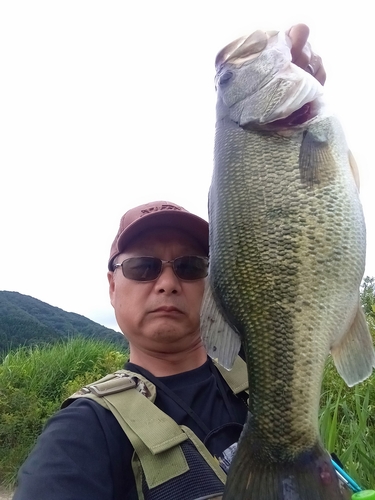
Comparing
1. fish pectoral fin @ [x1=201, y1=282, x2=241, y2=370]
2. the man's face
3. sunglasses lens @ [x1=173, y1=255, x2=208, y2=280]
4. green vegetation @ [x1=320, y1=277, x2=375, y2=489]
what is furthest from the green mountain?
fish pectoral fin @ [x1=201, y1=282, x2=241, y2=370]

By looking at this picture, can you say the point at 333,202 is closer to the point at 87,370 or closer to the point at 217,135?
the point at 217,135

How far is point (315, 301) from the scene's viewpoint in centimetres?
149

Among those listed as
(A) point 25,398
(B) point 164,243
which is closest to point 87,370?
(A) point 25,398

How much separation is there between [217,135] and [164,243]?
0.58 meters

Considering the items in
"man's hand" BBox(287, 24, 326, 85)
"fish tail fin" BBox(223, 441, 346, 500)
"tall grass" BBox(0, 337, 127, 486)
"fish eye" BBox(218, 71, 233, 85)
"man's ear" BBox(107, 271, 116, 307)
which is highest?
"man's hand" BBox(287, 24, 326, 85)

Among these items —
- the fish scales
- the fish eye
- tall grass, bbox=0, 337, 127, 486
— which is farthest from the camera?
tall grass, bbox=0, 337, 127, 486

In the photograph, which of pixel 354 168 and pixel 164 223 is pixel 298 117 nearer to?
pixel 354 168

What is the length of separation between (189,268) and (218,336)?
0.66 meters

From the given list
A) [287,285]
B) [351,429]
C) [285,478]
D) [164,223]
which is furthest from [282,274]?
[351,429]

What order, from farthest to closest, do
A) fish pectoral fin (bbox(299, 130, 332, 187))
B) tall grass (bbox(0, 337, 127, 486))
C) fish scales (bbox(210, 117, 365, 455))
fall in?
tall grass (bbox(0, 337, 127, 486)) < fish pectoral fin (bbox(299, 130, 332, 187)) < fish scales (bbox(210, 117, 365, 455))

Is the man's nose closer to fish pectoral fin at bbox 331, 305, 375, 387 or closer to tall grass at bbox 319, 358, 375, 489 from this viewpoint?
fish pectoral fin at bbox 331, 305, 375, 387

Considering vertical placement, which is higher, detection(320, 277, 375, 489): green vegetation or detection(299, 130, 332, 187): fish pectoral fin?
detection(299, 130, 332, 187): fish pectoral fin

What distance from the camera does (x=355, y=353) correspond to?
1.54 meters

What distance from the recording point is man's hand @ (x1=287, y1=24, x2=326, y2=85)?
1861 mm
